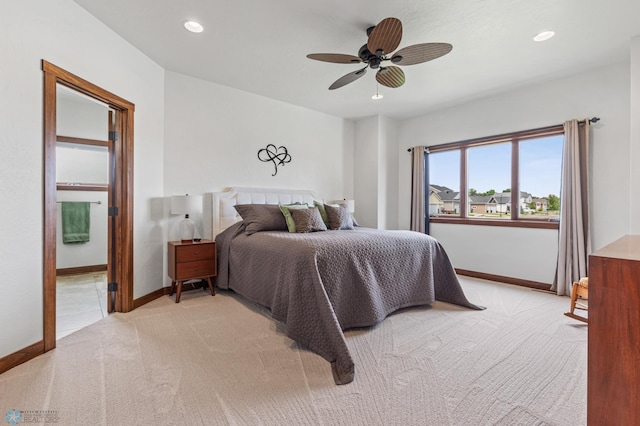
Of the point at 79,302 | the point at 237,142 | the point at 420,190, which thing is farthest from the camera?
the point at 420,190

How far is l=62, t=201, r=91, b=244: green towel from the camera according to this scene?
459 cm

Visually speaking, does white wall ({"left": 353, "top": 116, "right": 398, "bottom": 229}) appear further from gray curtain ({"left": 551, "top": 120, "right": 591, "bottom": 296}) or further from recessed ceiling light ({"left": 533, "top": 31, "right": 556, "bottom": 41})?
recessed ceiling light ({"left": 533, "top": 31, "right": 556, "bottom": 41})

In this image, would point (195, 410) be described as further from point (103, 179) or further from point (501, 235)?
point (103, 179)

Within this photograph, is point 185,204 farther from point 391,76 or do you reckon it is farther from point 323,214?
point 391,76

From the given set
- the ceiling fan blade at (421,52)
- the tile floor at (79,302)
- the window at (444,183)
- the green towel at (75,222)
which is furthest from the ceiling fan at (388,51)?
the green towel at (75,222)

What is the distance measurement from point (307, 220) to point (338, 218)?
50cm

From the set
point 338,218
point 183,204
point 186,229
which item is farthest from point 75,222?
point 338,218

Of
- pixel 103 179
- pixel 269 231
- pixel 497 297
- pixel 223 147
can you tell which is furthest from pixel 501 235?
pixel 103 179

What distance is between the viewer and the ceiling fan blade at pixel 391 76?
2.73 metres

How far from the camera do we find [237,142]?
4.22 metres

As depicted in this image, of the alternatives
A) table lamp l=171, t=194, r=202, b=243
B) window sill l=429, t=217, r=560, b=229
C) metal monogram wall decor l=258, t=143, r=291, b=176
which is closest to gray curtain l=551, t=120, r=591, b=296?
window sill l=429, t=217, r=560, b=229

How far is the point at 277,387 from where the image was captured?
1.74 metres

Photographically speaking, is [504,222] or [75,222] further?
[75,222]

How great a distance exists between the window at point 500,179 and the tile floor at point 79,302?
4.89 m
